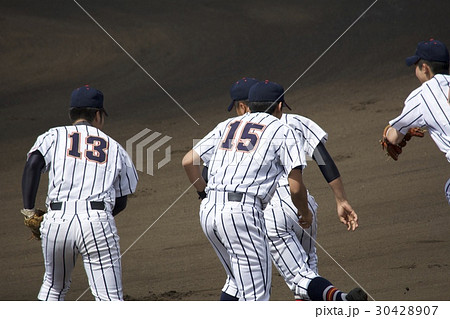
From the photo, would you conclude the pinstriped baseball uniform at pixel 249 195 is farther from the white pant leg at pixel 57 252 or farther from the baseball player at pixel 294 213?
the white pant leg at pixel 57 252

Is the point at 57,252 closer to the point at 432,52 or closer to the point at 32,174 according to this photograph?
the point at 32,174

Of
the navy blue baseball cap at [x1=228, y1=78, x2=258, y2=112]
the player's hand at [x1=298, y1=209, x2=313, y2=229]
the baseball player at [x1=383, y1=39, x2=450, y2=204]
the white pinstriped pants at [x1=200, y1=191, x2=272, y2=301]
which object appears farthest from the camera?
the navy blue baseball cap at [x1=228, y1=78, x2=258, y2=112]

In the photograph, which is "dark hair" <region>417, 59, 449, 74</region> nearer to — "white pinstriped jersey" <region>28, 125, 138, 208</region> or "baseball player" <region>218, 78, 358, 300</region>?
"baseball player" <region>218, 78, 358, 300</region>

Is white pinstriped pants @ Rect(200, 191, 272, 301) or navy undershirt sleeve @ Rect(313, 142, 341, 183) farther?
navy undershirt sleeve @ Rect(313, 142, 341, 183)

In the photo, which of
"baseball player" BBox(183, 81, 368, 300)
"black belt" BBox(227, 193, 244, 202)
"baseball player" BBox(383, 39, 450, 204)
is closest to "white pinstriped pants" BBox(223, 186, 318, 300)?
"baseball player" BBox(183, 81, 368, 300)

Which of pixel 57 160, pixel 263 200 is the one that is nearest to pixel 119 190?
pixel 57 160

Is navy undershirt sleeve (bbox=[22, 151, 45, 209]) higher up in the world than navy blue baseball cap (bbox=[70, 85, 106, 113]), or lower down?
lower down

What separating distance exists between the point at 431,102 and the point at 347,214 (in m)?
0.85

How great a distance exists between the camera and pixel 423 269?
7.05m

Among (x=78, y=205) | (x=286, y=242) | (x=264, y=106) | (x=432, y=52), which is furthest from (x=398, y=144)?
(x=78, y=205)

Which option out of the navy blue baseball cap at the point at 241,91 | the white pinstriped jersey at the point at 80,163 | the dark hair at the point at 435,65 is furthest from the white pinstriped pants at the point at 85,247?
the dark hair at the point at 435,65

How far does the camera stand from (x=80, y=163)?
5.05 meters

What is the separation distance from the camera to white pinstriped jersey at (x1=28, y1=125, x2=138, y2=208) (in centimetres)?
503

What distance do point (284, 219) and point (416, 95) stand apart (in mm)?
1113
